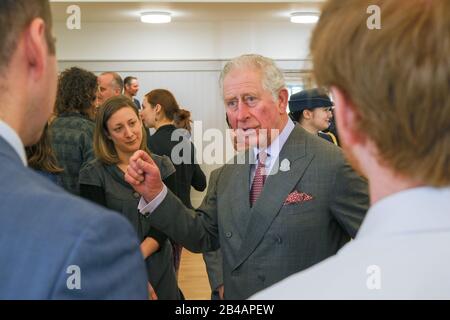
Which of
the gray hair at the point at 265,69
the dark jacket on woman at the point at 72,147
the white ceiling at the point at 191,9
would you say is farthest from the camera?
the white ceiling at the point at 191,9

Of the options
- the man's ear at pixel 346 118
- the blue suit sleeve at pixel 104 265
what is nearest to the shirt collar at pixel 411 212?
the man's ear at pixel 346 118

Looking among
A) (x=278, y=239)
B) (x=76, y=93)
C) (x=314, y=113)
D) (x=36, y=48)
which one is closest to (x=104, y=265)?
(x=36, y=48)

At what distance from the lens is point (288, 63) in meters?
8.81

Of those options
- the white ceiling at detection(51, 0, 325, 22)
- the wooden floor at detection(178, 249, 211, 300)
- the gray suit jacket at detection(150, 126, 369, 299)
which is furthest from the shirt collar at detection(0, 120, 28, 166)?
the white ceiling at detection(51, 0, 325, 22)

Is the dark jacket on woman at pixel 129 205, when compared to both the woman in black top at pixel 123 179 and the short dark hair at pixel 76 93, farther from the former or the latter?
the short dark hair at pixel 76 93

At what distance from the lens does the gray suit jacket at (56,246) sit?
2.67 feet

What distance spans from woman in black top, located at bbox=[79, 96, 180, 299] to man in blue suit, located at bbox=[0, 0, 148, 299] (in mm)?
2073

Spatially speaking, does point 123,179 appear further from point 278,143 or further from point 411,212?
point 411,212

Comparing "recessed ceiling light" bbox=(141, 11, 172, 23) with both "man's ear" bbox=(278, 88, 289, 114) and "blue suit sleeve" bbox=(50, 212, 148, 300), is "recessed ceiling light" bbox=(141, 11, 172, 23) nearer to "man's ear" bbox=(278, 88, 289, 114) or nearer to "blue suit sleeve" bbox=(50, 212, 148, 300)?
"man's ear" bbox=(278, 88, 289, 114)

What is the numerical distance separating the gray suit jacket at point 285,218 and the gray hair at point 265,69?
0.58ft

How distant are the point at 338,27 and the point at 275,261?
4.17ft

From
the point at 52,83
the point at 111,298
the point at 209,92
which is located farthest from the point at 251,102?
the point at 209,92

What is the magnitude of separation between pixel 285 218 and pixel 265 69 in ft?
1.80

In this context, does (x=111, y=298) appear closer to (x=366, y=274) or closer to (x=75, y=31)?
(x=366, y=274)
